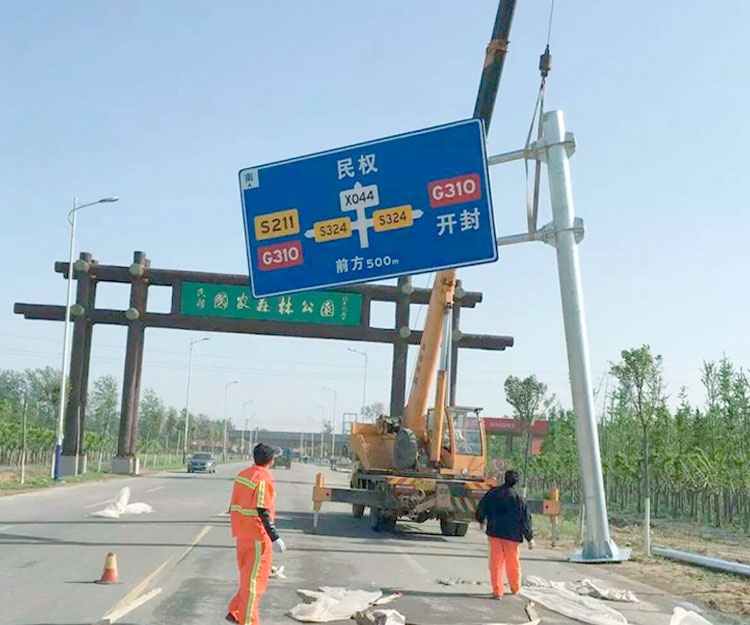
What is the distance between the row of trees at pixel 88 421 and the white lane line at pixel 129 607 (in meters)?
32.9

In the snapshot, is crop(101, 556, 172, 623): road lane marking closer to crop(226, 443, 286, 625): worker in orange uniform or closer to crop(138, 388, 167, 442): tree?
crop(226, 443, 286, 625): worker in orange uniform

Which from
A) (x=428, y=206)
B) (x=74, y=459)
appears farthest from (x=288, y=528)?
(x=74, y=459)

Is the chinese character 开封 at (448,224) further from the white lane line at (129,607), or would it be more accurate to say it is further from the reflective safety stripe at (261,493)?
the reflective safety stripe at (261,493)

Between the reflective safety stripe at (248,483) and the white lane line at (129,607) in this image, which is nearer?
the reflective safety stripe at (248,483)

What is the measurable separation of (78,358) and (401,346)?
13295 mm

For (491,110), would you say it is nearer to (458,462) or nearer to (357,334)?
(458,462)

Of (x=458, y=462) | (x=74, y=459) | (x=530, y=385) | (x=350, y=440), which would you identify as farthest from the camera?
(x=530, y=385)

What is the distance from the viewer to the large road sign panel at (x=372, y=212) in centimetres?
1464

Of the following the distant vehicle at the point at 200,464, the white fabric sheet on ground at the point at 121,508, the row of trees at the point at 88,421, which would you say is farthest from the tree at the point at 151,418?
the white fabric sheet on ground at the point at 121,508

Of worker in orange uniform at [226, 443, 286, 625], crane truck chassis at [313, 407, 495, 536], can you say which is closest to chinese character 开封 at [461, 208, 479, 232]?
crane truck chassis at [313, 407, 495, 536]

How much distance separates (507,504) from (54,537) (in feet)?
26.4

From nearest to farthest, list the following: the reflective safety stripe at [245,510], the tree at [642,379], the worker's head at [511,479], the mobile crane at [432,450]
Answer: the reflective safety stripe at [245,510], the worker's head at [511,479], the mobile crane at [432,450], the tree at [642,379]

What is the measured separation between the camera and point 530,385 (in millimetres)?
42781

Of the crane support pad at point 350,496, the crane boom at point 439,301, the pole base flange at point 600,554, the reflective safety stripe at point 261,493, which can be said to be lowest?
the pole base flange at point 600,554
